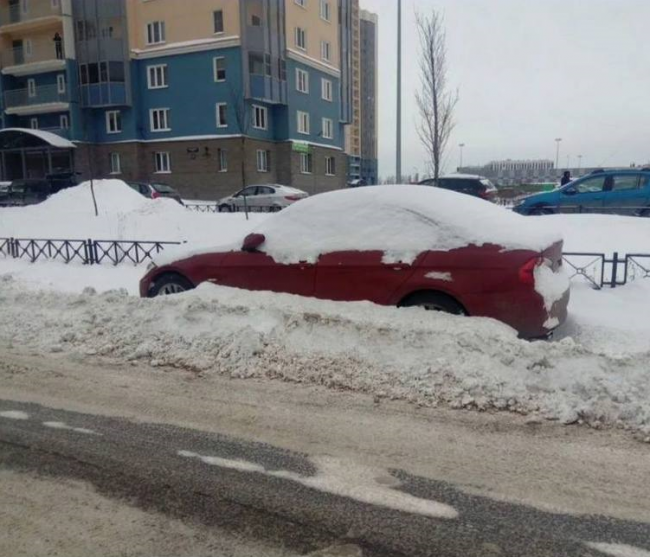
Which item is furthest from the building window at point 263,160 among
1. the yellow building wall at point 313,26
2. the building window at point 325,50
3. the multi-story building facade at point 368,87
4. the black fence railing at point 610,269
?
the multi-story building facade at point 368,87

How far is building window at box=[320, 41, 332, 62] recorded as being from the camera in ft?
148

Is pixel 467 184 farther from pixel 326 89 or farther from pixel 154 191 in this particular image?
pixel 326 89

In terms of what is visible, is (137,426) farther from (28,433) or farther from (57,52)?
(57,52)

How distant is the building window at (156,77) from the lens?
40094 mm

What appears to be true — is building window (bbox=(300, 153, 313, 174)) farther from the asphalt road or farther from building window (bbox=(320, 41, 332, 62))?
the asphalt road

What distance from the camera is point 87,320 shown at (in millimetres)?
6844

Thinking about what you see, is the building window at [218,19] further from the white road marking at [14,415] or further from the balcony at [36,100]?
the white road marking at [14,415]

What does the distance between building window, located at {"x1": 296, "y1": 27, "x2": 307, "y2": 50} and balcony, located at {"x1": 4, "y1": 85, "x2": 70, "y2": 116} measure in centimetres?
1629

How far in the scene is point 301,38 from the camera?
42469 mm

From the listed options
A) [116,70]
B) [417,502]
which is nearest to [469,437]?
[417,502]

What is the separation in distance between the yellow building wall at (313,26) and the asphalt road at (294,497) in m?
40.4

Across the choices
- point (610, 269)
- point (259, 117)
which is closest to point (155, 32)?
point (259, 117)

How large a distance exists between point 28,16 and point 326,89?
865 inches

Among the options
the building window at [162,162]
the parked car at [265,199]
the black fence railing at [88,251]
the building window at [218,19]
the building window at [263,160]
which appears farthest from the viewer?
the building window at [162,162]
